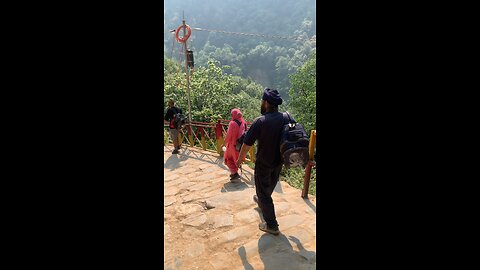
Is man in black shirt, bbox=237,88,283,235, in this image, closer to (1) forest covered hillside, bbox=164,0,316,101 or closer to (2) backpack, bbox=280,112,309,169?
(2) backpack, bbox=280,112,309,169

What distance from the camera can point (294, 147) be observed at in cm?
312

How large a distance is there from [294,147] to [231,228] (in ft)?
4.63

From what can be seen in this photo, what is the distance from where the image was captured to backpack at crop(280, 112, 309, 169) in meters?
3.12

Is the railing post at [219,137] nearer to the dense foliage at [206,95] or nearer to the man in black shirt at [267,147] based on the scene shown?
the man in black shirt at [267,147]

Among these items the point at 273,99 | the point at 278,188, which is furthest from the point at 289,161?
the point at 278,188

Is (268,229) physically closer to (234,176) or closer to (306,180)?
(306,180)

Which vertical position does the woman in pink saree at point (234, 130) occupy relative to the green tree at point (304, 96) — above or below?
below

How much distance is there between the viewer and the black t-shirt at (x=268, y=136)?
3.30 m

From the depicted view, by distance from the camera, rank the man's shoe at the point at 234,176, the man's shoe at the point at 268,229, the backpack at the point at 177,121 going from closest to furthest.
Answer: the man's shoe at the point at 268,229 → the man's shoe at the point at 234,176 → the backpack at the point at 177,121

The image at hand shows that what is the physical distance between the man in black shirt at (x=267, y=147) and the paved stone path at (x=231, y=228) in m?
0.30

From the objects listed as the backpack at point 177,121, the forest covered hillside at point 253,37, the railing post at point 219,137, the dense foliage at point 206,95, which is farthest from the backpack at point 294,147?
the forest covered hillside at point 253,37

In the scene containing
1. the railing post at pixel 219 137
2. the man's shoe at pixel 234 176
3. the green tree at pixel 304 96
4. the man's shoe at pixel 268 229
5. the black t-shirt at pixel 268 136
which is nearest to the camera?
the black t-shirt at pixel 268 136

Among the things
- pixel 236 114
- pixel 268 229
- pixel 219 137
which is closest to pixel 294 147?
pixel 268 229
